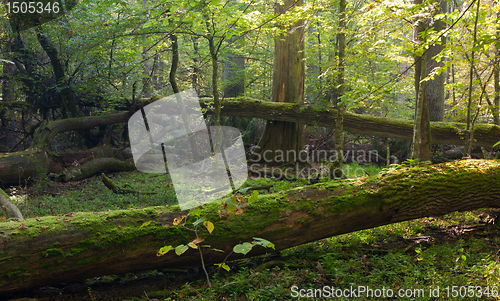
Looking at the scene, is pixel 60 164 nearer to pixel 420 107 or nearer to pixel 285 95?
pixel 285 95

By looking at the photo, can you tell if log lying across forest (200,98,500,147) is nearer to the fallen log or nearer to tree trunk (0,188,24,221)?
the fallen log

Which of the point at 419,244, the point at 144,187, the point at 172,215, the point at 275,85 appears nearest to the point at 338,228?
the point at 419,244

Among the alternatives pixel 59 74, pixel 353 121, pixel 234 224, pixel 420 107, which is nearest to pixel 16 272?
pixel 234 224

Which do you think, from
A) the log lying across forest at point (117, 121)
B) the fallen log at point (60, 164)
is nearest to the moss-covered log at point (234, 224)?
the log lying across forest at point (117, 121)

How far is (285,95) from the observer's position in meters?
10.1

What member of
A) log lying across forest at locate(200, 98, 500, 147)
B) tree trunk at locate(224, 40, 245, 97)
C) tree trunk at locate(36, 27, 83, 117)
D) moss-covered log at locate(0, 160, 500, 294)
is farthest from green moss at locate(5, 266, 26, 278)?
tree trunk at locate(224, 40, 245, 97)

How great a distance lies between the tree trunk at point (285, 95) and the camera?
9828mm

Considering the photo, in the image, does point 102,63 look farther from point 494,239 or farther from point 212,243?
point 494,239

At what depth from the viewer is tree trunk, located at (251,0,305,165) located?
387 inches

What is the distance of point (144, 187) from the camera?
27.6ft

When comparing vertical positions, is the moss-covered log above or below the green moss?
above

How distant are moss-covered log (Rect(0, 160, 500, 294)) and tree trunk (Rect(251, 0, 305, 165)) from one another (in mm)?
5618

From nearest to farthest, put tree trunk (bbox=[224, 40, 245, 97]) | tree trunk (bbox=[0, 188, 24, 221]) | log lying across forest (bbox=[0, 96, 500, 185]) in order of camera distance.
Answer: tree trunk (bbox=[0, 188, 24, 221])
log lying across forest (bbox=[0, 96, 500, 185])
tree trunk (bbox=[224, 40, 245, 97])

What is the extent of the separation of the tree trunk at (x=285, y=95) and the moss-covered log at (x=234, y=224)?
562 centimetres
